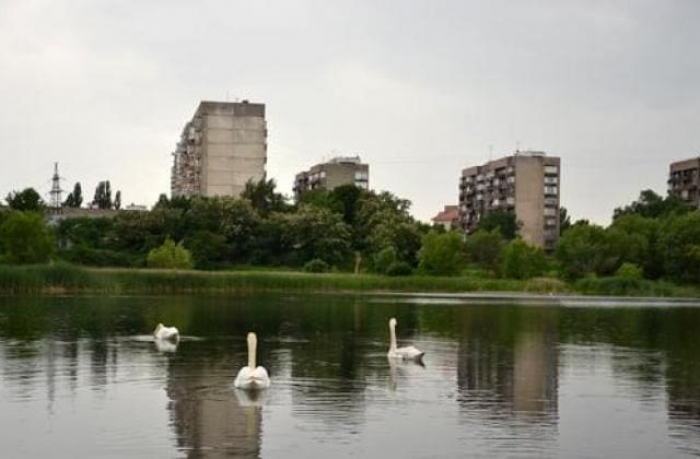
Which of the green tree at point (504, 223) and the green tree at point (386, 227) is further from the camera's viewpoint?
the green tree at point (504, 223)

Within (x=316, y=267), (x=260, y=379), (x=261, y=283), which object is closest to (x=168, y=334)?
(x=260, y=379)

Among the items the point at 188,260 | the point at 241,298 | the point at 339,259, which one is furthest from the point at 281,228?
the point at 241,298

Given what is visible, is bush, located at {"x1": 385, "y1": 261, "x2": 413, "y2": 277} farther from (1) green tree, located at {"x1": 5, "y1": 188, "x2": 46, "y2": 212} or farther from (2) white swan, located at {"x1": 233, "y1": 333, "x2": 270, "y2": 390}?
(2) white swan, located at {"x1": 233, "y1": 333, "x2": 270, "y2": 390}

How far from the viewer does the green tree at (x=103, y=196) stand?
196 meters

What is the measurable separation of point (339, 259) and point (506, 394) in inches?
3901

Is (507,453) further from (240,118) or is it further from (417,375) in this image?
(240,118)

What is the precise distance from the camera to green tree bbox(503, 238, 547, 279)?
122438mm

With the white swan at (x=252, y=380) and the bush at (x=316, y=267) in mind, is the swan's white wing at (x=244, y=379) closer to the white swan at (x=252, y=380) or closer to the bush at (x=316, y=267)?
the white swan at (x=252, y=380)

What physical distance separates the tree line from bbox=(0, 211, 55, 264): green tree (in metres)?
9.21

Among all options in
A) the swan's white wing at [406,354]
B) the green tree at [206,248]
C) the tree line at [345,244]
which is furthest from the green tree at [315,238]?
the swan's white wing at [406,354]

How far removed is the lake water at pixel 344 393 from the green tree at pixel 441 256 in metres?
67.2

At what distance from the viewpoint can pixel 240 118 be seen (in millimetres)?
154500

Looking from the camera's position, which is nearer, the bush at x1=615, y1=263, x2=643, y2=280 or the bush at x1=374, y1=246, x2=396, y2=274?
the bush at x1=615, y1=263, x2=643, y2=280

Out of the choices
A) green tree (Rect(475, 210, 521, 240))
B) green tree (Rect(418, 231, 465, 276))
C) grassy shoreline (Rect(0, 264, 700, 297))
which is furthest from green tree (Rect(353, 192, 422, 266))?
green tree (Rect(475, 210, 521, 240))
